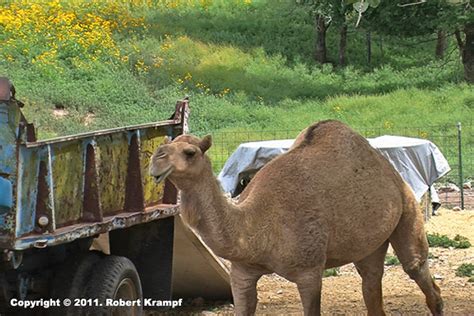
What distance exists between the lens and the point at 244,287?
7.66 m

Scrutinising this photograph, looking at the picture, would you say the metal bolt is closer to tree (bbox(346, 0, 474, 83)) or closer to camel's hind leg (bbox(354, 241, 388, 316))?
camel's hind leg (bbox(354, 241, 388, 316))

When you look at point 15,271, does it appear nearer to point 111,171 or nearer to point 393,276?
point 111,171

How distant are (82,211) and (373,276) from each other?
278 cm

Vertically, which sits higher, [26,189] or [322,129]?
[26,189]

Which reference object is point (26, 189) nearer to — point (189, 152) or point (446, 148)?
point (189, 152)

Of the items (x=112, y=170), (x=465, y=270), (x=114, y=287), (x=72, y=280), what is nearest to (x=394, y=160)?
(x=465, y=270)

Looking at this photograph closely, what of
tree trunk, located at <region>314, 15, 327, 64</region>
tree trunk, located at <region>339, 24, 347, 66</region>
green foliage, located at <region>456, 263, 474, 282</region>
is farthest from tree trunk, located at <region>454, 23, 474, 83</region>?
green foliage, located at <region>456, 263, 474, 282</region>

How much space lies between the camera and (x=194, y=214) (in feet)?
21.8

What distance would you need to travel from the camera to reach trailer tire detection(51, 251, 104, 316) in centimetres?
746

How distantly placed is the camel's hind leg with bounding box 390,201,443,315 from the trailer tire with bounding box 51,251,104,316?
8.52 ft

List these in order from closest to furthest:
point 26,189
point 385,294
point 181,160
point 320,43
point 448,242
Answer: point 181,160
point 26,189
point 385,294
point 448,242
point 320,43

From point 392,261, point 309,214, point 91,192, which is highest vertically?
point 91,192

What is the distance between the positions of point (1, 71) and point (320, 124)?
19.5 meters

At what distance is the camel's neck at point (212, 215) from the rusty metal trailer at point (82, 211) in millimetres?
847
